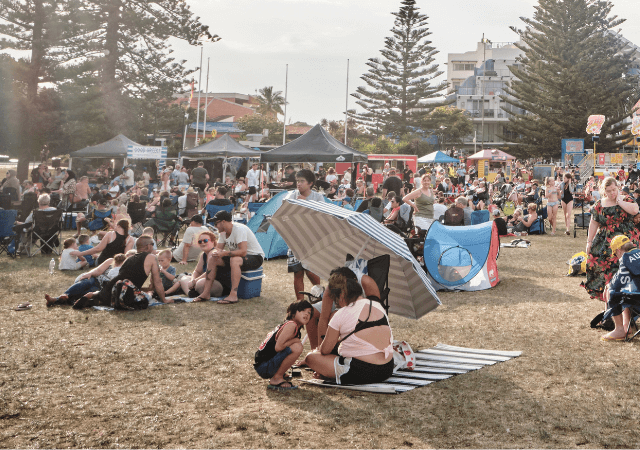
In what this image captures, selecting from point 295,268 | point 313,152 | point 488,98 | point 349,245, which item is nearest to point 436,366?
point 349,245

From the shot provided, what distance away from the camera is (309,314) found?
14.0ft

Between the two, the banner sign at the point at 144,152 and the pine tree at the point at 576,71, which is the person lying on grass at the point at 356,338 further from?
the pine tree at the point at 576,71

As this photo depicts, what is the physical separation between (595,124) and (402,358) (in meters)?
35.5

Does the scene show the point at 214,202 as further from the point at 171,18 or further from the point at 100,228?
the point at 171,18

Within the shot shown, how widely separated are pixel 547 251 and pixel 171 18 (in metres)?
23.0

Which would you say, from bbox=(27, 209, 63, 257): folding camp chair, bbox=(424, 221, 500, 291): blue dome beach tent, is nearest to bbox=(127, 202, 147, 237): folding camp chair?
bbox=(27, 209, 63, 257): folding camp chair

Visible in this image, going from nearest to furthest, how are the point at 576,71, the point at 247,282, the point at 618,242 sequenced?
the point at 618,242
the point at 247,282
the point at 576,71

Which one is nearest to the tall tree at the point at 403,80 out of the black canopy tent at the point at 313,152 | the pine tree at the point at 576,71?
the pine tree at the point at 576,71

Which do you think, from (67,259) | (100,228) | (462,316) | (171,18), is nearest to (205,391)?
(462,316)

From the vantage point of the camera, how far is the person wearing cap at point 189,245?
9156 mm

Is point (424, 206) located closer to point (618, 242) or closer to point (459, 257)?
Result: point (459, 257)

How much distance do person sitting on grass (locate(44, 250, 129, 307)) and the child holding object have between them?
127 inches

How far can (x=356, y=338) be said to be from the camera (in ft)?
13.0

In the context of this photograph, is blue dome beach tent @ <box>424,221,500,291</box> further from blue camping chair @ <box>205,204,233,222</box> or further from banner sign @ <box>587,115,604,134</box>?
banner sign @ <box>587,115,604,134</box>
